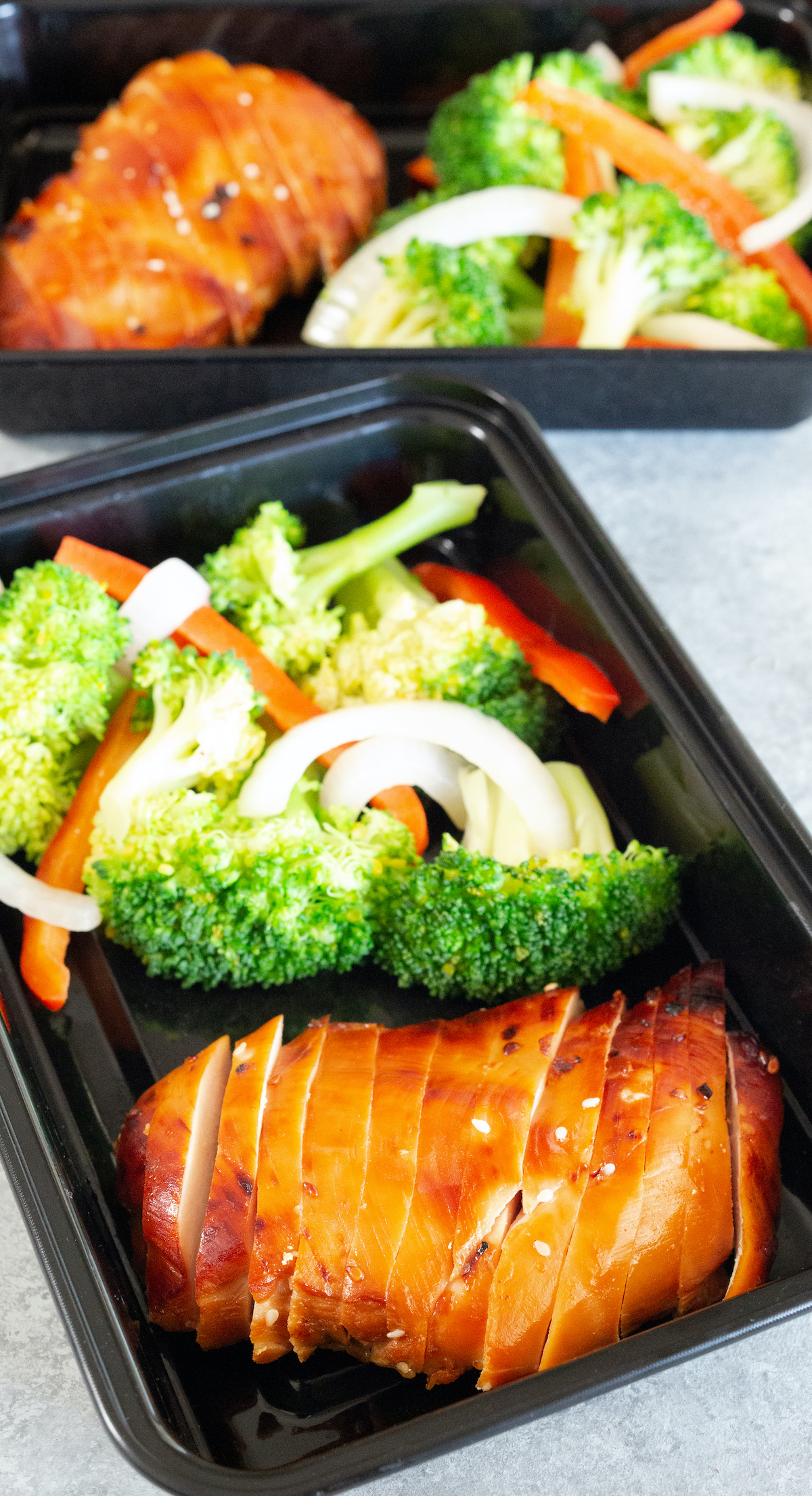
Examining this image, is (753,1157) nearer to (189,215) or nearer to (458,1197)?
(458,1197)

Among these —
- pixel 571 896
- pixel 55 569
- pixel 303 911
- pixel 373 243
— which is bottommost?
pixel 303 911

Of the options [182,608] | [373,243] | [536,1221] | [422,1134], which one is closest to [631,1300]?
[536,1221]

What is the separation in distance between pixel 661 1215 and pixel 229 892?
0.78m

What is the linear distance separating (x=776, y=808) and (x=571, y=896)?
1.10 ft

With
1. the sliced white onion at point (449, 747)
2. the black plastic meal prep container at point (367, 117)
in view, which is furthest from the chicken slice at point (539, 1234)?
the black plastic meal prep container at point (367, 117)

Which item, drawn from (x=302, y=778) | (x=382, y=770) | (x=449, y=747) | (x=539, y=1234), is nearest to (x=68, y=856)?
(x=302, y=778)

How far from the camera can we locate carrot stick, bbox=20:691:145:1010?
70.6 inches

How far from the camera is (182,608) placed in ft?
6.70

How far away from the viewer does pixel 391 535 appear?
2191 mm

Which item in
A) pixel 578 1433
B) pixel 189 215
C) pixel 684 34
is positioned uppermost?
pixel 684 34

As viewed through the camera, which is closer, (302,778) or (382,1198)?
(382,1198)

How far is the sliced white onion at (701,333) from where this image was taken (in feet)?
8.51

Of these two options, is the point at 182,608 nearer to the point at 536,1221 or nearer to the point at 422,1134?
the point at 422,1134

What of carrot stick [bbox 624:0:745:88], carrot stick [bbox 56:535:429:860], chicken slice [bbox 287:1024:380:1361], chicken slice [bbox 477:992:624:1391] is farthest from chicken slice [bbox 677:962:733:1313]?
carrot stick [bbox 624:0:745:88]
